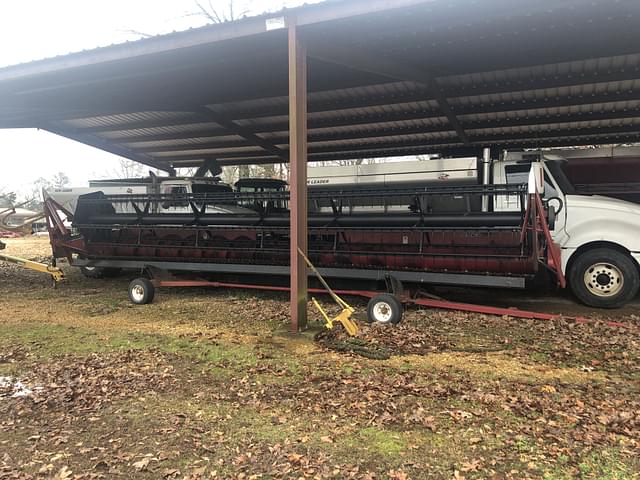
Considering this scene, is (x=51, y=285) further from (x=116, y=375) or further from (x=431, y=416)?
(x=431, y=416)

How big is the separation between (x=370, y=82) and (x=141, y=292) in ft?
18.3

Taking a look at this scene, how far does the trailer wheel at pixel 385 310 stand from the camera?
579 centimetres

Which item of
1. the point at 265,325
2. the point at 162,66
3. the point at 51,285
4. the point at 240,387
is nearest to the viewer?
the point at 240,387

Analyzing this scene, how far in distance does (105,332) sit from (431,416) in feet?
15.0

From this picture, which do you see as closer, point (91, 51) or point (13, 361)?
point (13, 361)

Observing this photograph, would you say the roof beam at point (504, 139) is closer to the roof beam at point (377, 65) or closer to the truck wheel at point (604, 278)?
the roof beam at point (377, 65)

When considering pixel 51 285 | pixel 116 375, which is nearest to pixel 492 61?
pixel 116 375

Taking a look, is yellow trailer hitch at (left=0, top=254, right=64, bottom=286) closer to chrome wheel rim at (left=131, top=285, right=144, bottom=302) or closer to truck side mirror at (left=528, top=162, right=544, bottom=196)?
chrome wheel rim at (left=131, top=285, right=144, bottom=302)

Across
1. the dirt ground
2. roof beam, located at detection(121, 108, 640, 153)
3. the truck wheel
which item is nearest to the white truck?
the truck wheel

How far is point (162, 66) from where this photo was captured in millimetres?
6977

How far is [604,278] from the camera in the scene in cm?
658

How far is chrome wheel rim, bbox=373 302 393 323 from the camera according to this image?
5.83 metres

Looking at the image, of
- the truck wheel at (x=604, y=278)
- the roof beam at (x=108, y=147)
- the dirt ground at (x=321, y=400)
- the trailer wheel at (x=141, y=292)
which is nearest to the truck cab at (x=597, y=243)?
the truck wheel at (x=604, y=278)

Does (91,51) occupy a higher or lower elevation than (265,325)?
higher
